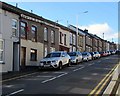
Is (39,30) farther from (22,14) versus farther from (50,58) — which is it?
(50,58)

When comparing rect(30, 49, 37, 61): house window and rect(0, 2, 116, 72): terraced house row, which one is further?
rect(30, 49, 37, 61): house window

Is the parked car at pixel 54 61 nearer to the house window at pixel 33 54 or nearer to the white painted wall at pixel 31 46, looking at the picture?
the white painted wall at pixel 31 46

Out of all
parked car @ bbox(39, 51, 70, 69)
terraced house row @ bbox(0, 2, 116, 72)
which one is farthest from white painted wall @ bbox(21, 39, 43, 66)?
parked car @ bbox(39, 51, 70, 69)

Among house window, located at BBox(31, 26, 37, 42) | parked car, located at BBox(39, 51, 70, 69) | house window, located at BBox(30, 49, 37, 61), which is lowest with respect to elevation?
parked car, located at BBox(39, 51, 70, 69)

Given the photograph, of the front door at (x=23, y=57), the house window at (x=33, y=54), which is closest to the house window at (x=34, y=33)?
the house window at (x=33, y=54)

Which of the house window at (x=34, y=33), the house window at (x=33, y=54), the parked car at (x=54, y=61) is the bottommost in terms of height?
the parked car at (x=54, y=61)

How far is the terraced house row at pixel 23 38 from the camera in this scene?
28922 millimetres

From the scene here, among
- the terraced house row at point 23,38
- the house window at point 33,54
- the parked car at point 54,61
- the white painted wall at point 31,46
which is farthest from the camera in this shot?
the house window at point 33,54

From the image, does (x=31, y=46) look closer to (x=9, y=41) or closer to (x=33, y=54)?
(x=33, y=54)

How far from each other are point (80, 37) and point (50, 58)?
133 feet

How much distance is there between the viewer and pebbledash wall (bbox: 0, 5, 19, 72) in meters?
28.5

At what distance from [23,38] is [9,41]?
4.98 m

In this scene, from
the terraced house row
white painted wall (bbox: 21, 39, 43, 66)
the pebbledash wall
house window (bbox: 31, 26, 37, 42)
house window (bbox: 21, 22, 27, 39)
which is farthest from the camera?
house window (bbox: 31, 26, 37, 42)

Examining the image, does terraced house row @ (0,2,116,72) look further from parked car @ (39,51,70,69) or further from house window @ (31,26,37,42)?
parked car @ (39,51,70,69)
